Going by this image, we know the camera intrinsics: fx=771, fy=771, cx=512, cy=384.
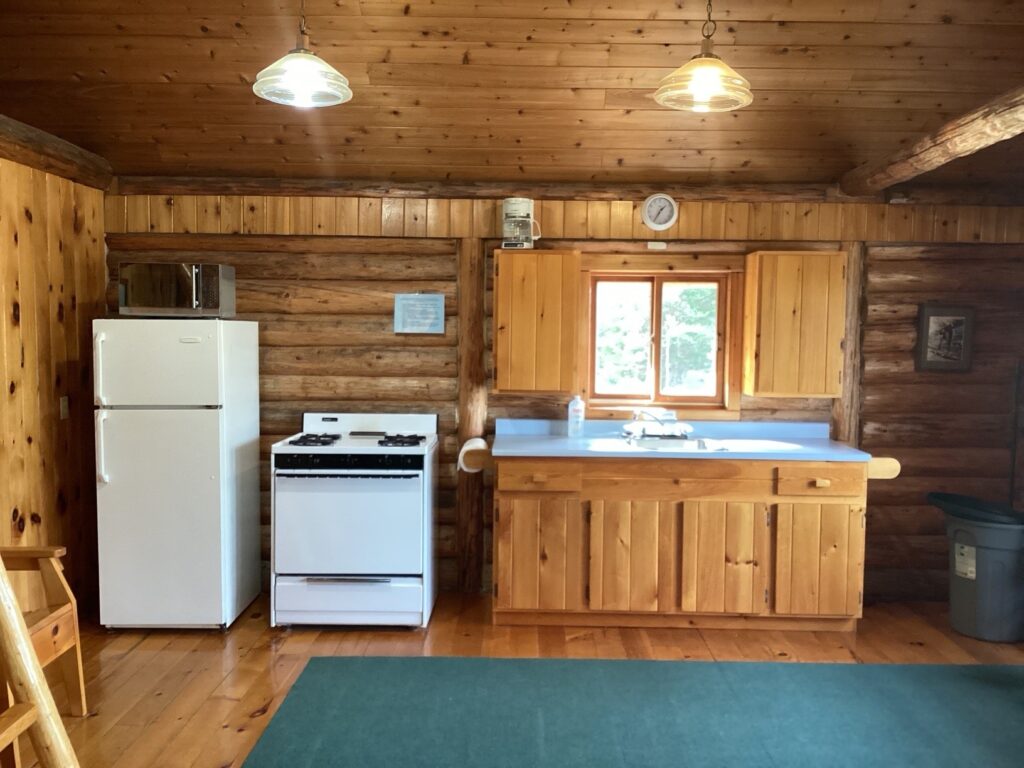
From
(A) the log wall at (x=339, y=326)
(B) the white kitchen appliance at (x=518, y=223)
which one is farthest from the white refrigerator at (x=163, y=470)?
(B) the white kitchen appliance at (x=518, y=223)

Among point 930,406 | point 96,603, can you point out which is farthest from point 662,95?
point 96,603

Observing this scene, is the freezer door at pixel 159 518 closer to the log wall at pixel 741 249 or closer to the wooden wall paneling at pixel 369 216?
the log wall at pixel 741 249

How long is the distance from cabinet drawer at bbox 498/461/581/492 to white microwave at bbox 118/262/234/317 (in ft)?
5.52

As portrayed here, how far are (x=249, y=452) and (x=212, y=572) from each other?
26.0 inches

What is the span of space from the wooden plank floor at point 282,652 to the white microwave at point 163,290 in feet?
5.21

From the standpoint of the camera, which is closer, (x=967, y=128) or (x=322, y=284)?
(x=967, y=128)

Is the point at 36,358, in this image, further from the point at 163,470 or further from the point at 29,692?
the point at 29,692

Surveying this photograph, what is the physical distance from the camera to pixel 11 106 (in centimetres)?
368

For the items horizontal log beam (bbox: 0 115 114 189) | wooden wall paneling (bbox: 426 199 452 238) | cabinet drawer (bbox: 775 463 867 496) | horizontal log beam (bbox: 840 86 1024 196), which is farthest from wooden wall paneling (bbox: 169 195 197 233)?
horizontal log beam (bbox: 840 86 1024 196)

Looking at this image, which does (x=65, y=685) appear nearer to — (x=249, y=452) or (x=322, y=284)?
(x=249, y=452)

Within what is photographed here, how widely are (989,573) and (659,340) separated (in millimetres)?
2017

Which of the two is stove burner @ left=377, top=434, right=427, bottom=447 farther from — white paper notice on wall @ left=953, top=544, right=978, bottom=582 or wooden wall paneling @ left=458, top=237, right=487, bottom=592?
white paper notice on wall @ left=953, top=544, right=978, bottom=582

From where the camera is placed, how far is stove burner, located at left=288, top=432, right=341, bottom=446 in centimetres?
385

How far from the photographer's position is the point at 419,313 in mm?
4336
